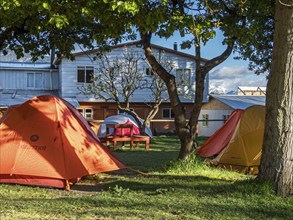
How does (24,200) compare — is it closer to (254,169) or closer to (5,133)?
(5,133)

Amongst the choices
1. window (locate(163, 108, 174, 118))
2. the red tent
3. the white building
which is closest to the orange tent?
the red tent

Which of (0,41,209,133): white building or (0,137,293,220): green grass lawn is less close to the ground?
(0,41,209,133): white building

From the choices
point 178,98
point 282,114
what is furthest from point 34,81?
point 282,114

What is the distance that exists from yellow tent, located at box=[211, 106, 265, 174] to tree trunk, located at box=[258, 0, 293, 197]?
389 cm

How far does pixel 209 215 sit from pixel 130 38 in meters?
7.45

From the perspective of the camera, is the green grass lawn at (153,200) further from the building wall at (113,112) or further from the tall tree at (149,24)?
the building wall at (113,112)

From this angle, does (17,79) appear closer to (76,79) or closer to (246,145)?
(76,79)

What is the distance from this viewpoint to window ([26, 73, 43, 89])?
3278cm

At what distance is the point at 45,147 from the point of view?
8.91m

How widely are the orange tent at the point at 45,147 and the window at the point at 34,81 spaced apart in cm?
2417

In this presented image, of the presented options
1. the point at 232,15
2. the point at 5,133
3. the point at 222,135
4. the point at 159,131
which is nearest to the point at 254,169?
the point at 222,135

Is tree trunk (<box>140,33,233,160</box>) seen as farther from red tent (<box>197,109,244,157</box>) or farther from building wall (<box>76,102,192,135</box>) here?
building wall (<box>76,102,192,135</box>)

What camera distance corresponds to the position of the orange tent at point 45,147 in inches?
343

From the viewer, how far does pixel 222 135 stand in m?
13.8
